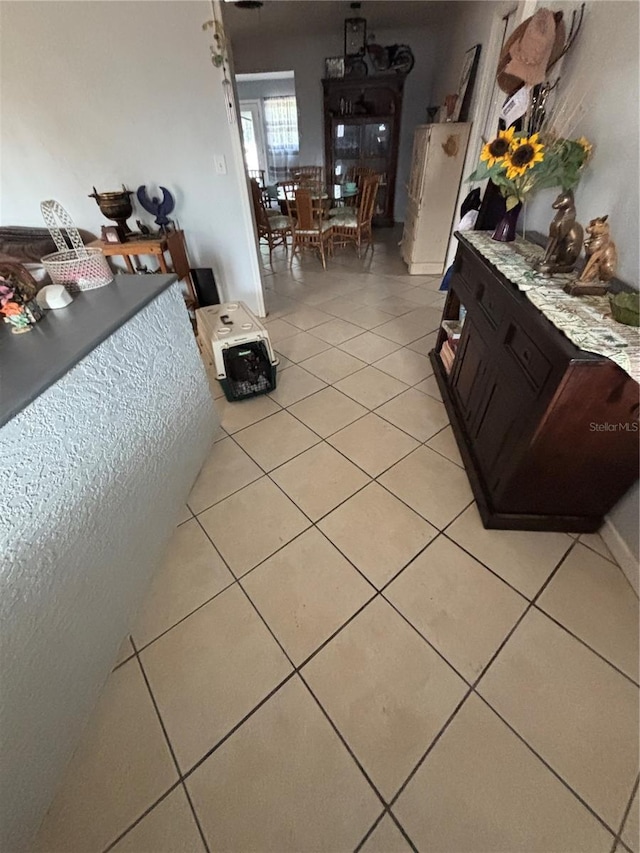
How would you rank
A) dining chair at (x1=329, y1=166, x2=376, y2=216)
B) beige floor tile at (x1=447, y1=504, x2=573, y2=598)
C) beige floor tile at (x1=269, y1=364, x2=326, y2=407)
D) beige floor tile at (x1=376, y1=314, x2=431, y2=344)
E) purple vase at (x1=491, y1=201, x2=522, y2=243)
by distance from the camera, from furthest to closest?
dining chair at (x1=329, y1=166, x2=376, y2=216) < beige floor tile at (x1=376, y1=314, x2=431, y2=344) < beige floor tile at (x1=269, y1=364, x2=326, y2=407) < purple vase at (x1=491, y1=201, x2=522, y2=243) < beige floor tile at (x1=447, y1=504, x2=573, y2=598)

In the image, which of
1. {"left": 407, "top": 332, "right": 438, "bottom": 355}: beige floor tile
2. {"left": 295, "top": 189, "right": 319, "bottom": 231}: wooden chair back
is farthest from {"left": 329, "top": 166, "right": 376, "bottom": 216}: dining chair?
{"left": 407, "top": 332, "right": 438, "bottom": 355}: beige floor tile

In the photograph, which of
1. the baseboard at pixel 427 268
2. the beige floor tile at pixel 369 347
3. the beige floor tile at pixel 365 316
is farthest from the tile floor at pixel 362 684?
the baseboard at pixel 427 268

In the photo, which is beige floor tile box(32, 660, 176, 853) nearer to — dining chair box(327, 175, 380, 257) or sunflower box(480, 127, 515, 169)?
sunflower box(480, 127, 515, 169)

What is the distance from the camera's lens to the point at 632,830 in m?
0.79

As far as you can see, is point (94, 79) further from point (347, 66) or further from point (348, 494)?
point (347, 66)

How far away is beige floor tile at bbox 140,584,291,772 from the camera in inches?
37.4

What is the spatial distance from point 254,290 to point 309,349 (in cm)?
83

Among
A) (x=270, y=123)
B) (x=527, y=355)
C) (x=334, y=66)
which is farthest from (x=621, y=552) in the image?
(x=270, y=123)

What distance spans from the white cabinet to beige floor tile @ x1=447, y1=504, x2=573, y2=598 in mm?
3050

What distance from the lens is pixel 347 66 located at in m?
4.29

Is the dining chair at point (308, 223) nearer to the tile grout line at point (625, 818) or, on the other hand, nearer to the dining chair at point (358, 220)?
the dining chair at point (358, 220)

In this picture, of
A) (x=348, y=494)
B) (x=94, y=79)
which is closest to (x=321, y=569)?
(x=348, y=494)

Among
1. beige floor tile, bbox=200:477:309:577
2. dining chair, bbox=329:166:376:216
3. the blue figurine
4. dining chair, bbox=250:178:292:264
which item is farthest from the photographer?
dining chair, bbox=329:166:376:216

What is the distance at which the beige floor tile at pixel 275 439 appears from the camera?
1706mm
